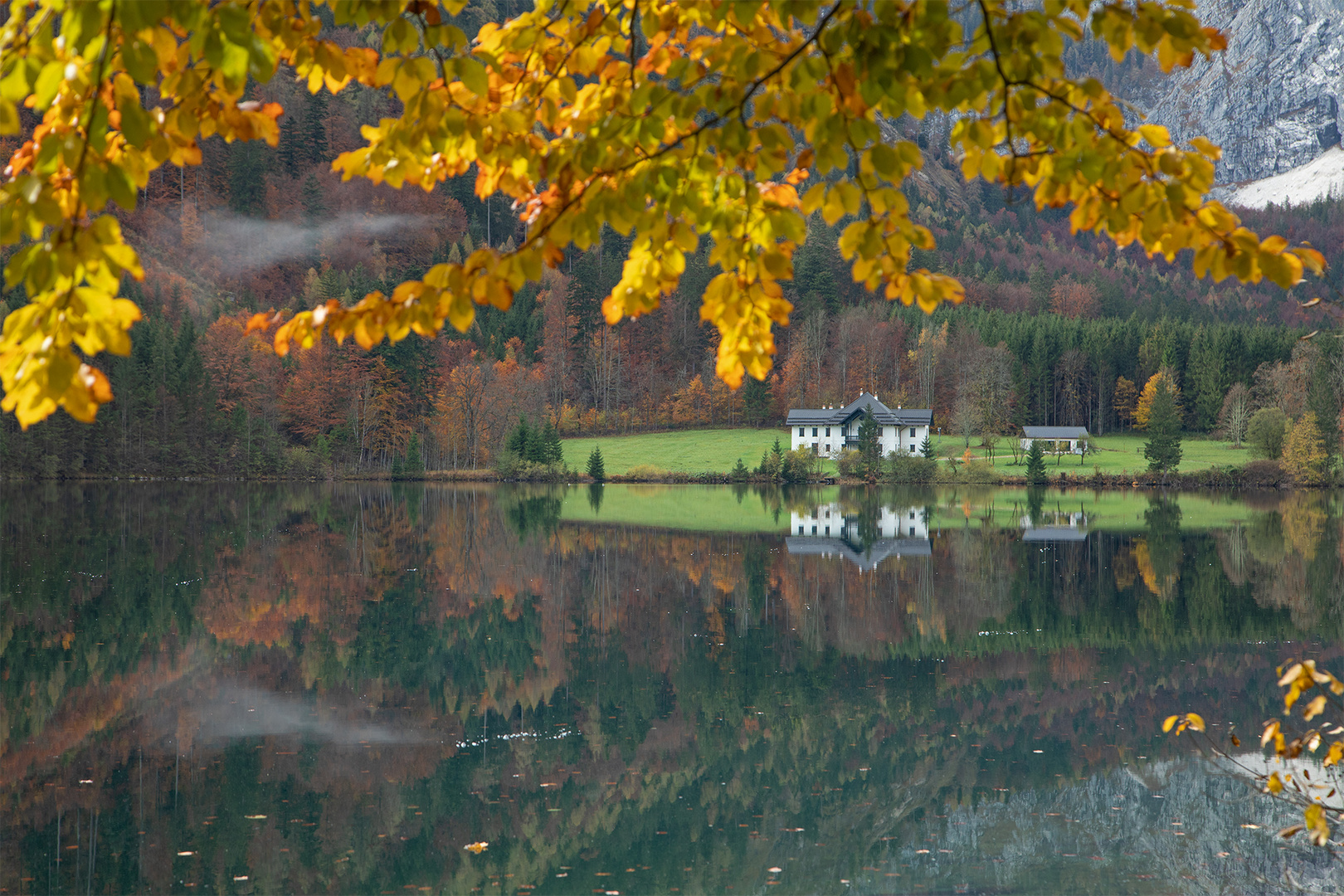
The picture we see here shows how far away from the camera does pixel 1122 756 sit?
32.7 ft

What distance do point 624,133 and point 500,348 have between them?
339ft

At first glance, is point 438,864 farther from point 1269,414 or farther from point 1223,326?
Result: point 1223,326

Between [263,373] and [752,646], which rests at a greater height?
[263,373]

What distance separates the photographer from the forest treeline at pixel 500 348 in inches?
2766

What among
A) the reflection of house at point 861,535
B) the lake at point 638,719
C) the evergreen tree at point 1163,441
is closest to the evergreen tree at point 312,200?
the evergreen tree at point 1163,441

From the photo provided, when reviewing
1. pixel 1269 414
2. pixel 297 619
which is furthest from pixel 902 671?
pixel 1269 414

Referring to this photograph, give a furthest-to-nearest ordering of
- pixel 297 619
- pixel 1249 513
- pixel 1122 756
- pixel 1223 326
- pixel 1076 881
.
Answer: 1. pixel 1223 326
2. pixel 1249 513
3. pixel 297 619
4. pixel 1122 756
5. pixel 1076 881

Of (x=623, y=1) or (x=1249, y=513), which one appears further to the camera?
(x=1249, y=513)

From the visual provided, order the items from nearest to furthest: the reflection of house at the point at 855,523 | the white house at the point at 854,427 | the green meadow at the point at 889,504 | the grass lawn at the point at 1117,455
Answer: the reflection of house at the point at 855,523, the green meadow at the point at 889,504, the grass lawn at the point at 1117,455, the white house at the point at 854,427

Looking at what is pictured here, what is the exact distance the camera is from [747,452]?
78562 mm

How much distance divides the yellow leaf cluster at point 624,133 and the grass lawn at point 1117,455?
222 ft

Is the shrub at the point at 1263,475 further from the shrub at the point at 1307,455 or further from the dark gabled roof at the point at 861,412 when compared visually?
the dark gabled roof at the point at 861,412

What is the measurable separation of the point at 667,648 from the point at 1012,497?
4291 cm

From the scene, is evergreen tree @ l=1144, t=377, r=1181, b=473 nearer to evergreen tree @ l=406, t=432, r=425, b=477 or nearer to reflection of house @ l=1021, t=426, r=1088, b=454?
reflection of house @ l=1021, t=426, r=1088, b=454
